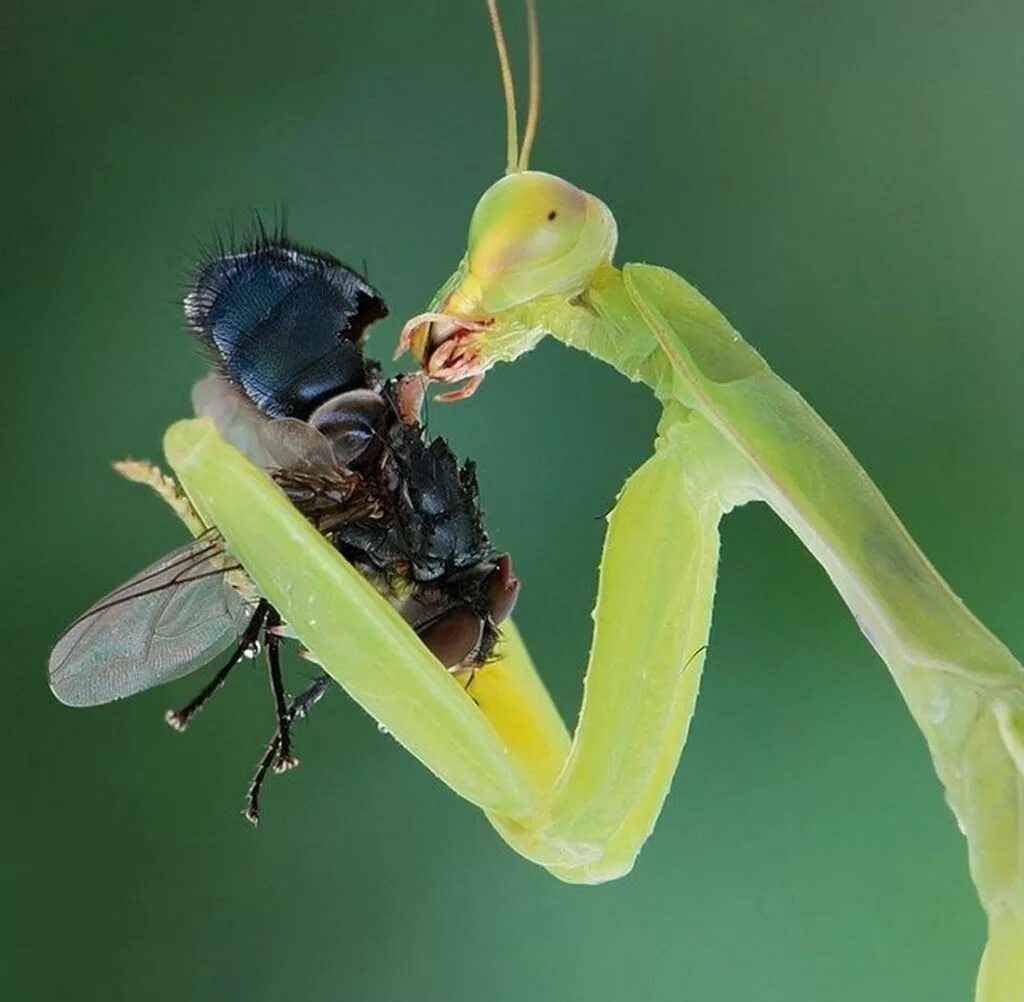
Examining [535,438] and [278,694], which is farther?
[535,438]

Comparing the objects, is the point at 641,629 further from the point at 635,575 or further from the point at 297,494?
the point at 297,494

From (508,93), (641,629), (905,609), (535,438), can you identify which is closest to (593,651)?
(641,629)

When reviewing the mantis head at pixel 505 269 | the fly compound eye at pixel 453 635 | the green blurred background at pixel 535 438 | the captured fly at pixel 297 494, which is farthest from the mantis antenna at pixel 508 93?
the green blurred background at pixel 535 438

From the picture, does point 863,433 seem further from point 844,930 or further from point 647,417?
point 844,930

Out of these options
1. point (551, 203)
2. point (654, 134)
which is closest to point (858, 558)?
point (551, 203)

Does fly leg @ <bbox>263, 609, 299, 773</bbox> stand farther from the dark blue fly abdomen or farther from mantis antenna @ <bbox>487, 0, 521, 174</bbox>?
mantis antenna @ <bbox>487, 0, 521, 174</bbox>

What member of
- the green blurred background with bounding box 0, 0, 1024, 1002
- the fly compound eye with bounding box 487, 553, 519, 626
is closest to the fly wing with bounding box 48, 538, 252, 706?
the fly compound eye with bounding box 487, 553, 519, 626
